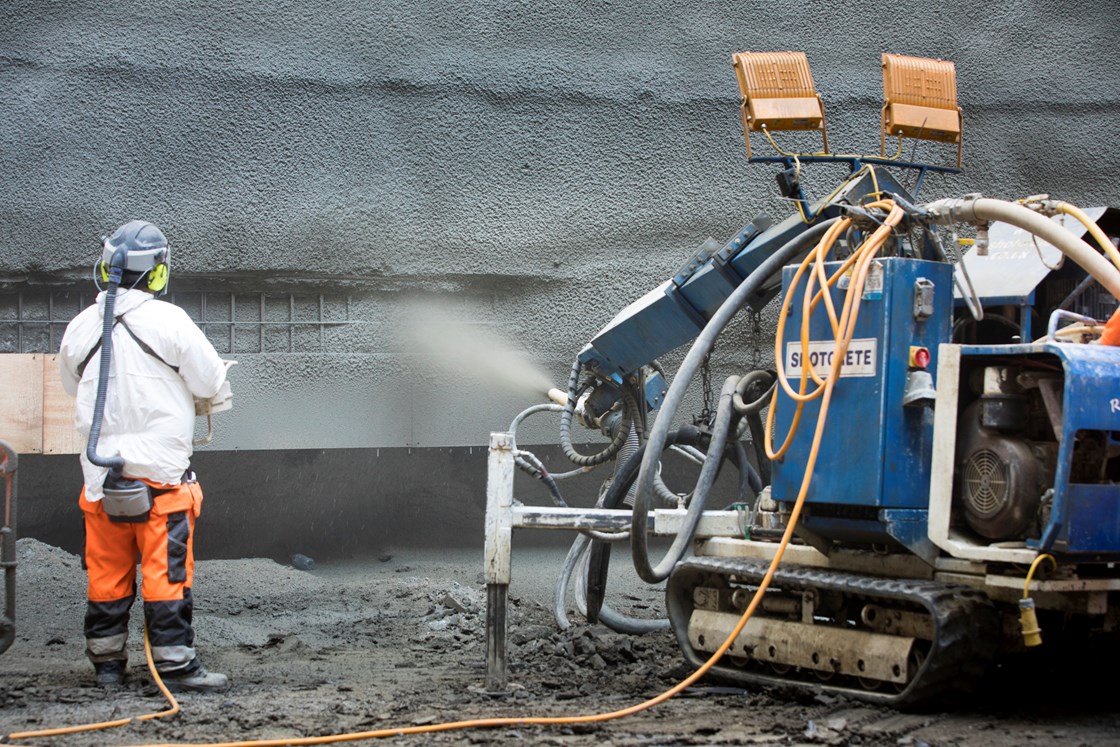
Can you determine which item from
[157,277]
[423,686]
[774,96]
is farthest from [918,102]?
[157,277]

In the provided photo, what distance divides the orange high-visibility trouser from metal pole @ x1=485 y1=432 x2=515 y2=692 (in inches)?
44.7

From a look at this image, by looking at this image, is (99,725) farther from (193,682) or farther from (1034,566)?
(1034,566)

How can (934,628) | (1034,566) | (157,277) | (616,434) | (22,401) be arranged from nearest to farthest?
(1034,566)
(934,628)
(157,277)
(616,434)
(22,401)

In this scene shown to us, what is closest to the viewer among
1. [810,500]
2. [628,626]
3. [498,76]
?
[810,500]

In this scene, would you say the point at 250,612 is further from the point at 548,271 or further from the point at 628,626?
the point at 548,271

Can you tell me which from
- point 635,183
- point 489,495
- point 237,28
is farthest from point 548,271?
point 489,495

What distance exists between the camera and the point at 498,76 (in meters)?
8.18

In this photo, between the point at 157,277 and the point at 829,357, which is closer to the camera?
the point at 829,357

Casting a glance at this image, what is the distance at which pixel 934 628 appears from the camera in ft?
12.9

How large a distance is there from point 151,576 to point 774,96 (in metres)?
3.01

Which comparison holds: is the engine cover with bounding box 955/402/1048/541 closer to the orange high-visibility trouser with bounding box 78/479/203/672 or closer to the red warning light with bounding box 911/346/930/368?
the red warning light with bounding box 911/346/930/368

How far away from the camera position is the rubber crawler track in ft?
12.9

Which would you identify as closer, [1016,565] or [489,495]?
[1016,565]

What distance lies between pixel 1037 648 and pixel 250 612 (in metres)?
3.94
